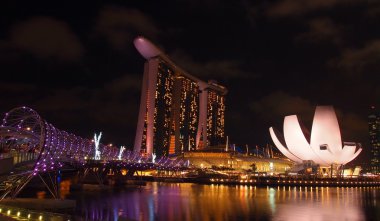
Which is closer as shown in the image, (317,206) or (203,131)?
(317,206)

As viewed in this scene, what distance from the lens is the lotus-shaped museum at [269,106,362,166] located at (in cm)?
5594

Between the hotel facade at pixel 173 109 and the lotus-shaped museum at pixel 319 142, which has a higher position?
the hotel facade at pixel 173 109

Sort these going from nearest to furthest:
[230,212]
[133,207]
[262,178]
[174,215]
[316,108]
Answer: [174,215]
[230,212]
[133,207]
[316,108]
[262,178]

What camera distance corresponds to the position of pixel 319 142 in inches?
2269

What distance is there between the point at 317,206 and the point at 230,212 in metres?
7.78

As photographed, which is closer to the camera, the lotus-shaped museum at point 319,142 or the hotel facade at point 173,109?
the lotus-shaped museum at point 319,142

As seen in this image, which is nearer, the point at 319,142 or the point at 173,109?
the point at 319,142

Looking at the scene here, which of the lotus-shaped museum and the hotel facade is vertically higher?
the hotel facade

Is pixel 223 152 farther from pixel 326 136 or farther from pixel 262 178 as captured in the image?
pixel 326 136

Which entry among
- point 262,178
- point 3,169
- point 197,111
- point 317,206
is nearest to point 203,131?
point 197,111

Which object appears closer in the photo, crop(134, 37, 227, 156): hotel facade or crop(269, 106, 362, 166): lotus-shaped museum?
crop(269, 106, 362, 166): lotus-shaped museum

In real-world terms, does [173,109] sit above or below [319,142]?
above

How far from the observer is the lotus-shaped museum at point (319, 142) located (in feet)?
184

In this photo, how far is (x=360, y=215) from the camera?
973 inches
